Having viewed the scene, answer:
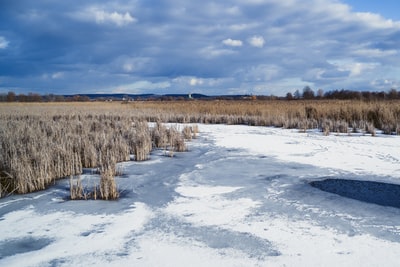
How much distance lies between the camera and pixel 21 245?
133 inches

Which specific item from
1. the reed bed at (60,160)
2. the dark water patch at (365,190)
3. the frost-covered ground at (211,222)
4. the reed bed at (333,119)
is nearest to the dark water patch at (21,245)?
the frost-covered ground at (211,222)

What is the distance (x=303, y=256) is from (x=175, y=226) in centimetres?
141

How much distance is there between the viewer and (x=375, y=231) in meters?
3.56

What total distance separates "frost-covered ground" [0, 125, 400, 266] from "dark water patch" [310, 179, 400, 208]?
12 cm

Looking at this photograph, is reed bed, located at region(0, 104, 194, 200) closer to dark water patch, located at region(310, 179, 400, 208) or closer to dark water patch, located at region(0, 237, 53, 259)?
dark water patch, located at region(0, 237, 53, 259)

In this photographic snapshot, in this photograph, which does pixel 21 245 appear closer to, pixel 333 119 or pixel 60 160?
pixel 60 160

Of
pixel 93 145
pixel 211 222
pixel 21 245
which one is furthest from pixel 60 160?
pixel 211 222

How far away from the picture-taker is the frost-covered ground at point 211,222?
307 cm

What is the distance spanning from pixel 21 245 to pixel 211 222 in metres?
1.95

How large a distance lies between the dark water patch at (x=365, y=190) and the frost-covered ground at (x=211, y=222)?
123mm

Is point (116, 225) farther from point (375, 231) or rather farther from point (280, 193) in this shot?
point (375, 231)

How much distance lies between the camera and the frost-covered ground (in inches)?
121

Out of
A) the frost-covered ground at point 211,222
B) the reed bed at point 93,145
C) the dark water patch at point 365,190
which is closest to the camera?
the frost-covered ground at point 211,222

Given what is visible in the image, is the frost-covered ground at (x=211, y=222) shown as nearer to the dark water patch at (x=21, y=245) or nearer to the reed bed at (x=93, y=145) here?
the dark water patch at (x=21, y=245)
